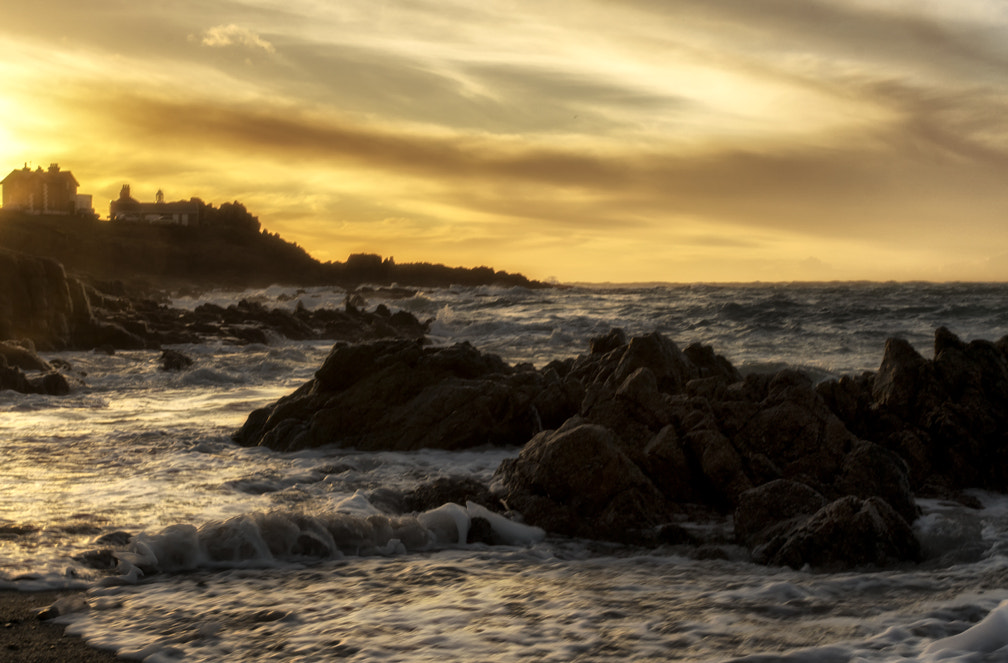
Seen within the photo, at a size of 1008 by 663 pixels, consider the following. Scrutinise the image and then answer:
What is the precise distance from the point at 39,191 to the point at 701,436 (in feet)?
361

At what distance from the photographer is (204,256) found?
101 metres

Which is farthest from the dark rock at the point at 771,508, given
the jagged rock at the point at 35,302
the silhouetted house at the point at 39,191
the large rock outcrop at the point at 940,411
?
the silhouetted house at the point at 39,191

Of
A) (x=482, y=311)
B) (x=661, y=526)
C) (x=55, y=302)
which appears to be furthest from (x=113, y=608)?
(x=482, y=311)

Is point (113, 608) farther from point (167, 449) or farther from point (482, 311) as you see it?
point (482, 311)

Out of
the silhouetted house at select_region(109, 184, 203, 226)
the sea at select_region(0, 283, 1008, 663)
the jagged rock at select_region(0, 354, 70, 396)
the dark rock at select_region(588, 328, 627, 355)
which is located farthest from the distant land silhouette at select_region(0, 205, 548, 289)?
the sea at select_region(0, 283, 1008, 663)

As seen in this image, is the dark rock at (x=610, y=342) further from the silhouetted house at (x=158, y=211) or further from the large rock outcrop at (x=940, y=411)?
the silhouetted house at (x=158, y=211)

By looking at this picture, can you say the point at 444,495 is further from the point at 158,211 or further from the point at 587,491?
the point at 158,211

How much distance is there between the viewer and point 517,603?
5.07 meters

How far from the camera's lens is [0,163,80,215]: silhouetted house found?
99.4 metres

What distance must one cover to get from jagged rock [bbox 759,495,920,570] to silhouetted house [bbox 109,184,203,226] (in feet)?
383

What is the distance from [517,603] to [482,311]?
43.5 metres

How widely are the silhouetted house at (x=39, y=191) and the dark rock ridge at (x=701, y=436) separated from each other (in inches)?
4016

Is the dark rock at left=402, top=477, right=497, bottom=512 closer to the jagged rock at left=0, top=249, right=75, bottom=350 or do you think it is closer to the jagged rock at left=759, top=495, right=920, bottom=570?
the jagged rock at left=759, top=495, right=920, bottom=570

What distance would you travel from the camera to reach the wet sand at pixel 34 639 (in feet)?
13.9
